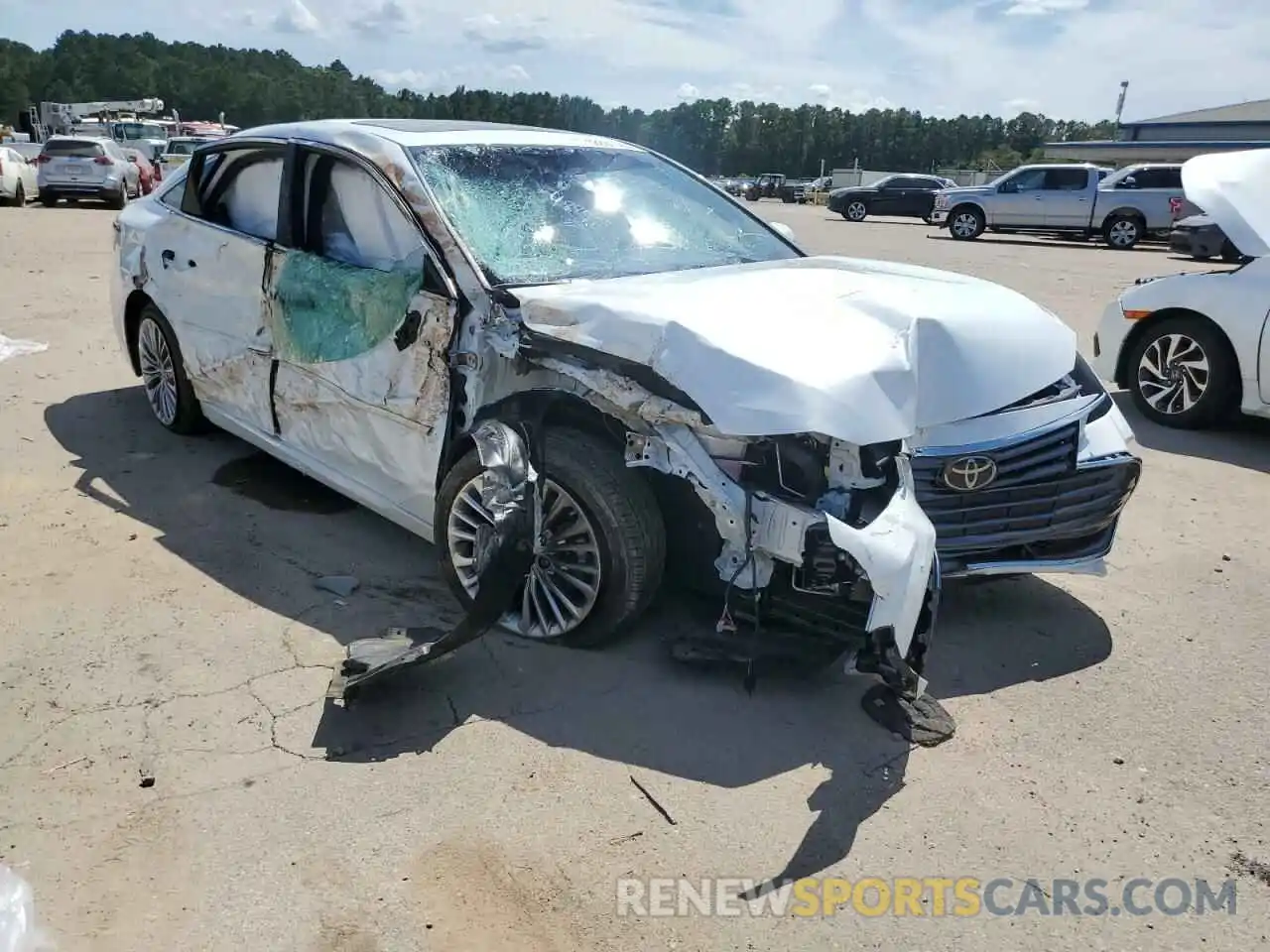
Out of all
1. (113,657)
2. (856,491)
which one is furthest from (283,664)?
(856,491)

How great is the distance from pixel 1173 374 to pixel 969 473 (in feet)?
13.2

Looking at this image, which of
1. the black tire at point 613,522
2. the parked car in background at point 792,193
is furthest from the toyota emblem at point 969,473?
the parked car in background at point 792,193

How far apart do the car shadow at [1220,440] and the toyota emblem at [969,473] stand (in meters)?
3.43

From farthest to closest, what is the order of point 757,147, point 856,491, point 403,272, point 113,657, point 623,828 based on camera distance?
point 757,147, point 403,272, point 113,657, point 856,491, point 623,828

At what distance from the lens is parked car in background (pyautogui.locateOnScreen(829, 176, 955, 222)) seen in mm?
30750

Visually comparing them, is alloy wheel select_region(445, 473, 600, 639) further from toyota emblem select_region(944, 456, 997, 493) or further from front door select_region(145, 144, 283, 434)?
front door select_region(145, 144, 283, 434)

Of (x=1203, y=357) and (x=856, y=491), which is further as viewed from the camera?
(x=1203, y=357)

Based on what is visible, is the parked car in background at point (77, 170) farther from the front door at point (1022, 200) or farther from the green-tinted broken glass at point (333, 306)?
the green-tinted broken glass at point (333, 306)

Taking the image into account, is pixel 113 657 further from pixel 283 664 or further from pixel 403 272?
pixel 403 272

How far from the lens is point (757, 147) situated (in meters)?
98.4

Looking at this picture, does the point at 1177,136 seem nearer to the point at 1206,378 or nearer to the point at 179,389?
the point at 1206,378

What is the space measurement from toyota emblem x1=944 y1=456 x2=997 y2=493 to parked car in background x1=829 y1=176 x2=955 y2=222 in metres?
29.4

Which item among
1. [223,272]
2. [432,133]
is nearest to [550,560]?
[432,133]

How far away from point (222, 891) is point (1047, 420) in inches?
115
